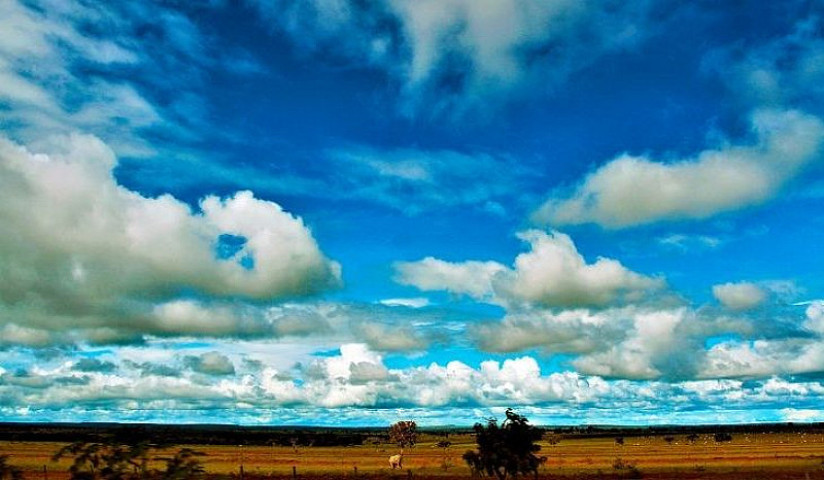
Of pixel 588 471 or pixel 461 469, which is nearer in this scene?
pixel 588 471

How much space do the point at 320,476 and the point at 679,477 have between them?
34.2m

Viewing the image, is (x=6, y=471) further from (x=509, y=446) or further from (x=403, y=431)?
(x=403, y=431)

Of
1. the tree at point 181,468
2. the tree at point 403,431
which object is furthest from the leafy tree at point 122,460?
the tree at point 403,431

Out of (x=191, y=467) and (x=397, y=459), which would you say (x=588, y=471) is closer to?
(x=397, y=459)

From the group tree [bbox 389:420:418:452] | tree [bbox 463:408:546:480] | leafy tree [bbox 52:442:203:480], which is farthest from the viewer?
tree [bbox 389:420:418:452]

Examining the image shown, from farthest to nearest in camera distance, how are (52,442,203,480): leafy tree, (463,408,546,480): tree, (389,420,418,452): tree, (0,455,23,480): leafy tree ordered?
(389,420,418,452): tree < (463,408,546,480): tree < (52,442,203,480): leafy tree < (0,455,23,480): leafy tree

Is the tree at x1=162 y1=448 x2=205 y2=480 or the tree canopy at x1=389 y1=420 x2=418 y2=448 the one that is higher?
the tree at x1=162 y1=448 x2=205 y2=480

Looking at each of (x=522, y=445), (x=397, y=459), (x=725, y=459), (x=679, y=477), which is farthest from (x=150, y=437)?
(x=725, y=459)

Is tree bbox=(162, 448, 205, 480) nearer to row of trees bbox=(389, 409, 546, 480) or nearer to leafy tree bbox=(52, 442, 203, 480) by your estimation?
leafy tree bbox=(52, 442, 203, 480)

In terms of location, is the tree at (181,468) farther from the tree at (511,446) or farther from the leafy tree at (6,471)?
the tree at (511,446)

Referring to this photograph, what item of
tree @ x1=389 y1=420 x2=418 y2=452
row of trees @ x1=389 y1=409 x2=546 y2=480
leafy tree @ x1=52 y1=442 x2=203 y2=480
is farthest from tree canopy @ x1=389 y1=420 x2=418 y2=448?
leafy tree @ x1=52 y1=442 x2=203 y2=480

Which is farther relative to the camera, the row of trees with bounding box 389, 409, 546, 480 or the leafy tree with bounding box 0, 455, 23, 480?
the row of trees with bounding box 389, 409, 546, 480

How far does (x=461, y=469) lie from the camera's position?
83125mm

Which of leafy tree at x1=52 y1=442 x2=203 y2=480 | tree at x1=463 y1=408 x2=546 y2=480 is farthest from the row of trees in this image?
leafy tree at x1=52 y1=442 x2=203 y2=480
